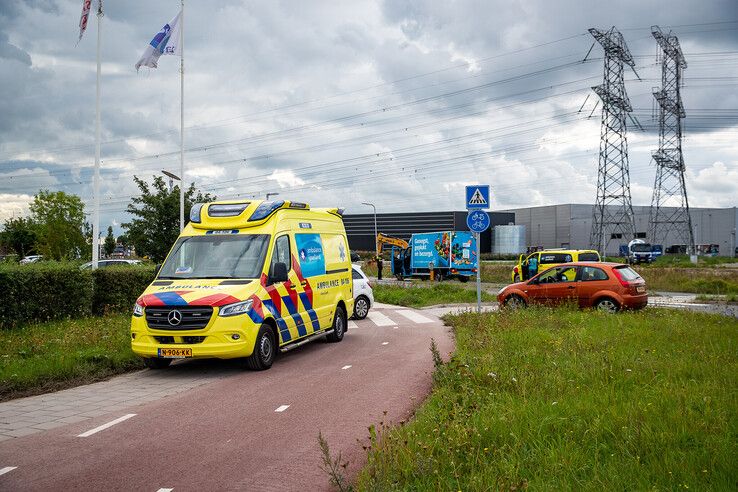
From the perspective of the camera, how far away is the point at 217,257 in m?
9.91

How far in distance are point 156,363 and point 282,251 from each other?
8.83 ft

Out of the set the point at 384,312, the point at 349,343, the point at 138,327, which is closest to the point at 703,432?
the point at 138,327

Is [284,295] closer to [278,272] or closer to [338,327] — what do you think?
[278,272]

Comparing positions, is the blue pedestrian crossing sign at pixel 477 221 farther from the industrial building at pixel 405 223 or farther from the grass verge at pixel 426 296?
the industrial building at pixel 405 223

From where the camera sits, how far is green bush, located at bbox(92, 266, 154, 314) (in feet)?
48.8

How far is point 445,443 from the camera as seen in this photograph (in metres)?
4.61

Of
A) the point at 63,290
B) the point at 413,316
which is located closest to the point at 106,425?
the point at 63,290

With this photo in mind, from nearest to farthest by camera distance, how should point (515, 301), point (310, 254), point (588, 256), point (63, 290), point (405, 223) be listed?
1. point (310, 254)
2. point (63, 290)
3. point (515, 301)
4. point (588, 256)
5. point (405, 223)

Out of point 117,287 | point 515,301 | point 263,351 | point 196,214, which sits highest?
point 196,214

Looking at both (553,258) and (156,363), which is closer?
(156,363)

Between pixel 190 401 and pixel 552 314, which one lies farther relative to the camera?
pixel 552 314

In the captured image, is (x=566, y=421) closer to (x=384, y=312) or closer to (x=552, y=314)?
(x=552, y=314)

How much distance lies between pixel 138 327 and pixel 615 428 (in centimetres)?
679

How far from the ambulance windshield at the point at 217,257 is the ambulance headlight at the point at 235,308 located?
2.27ft
